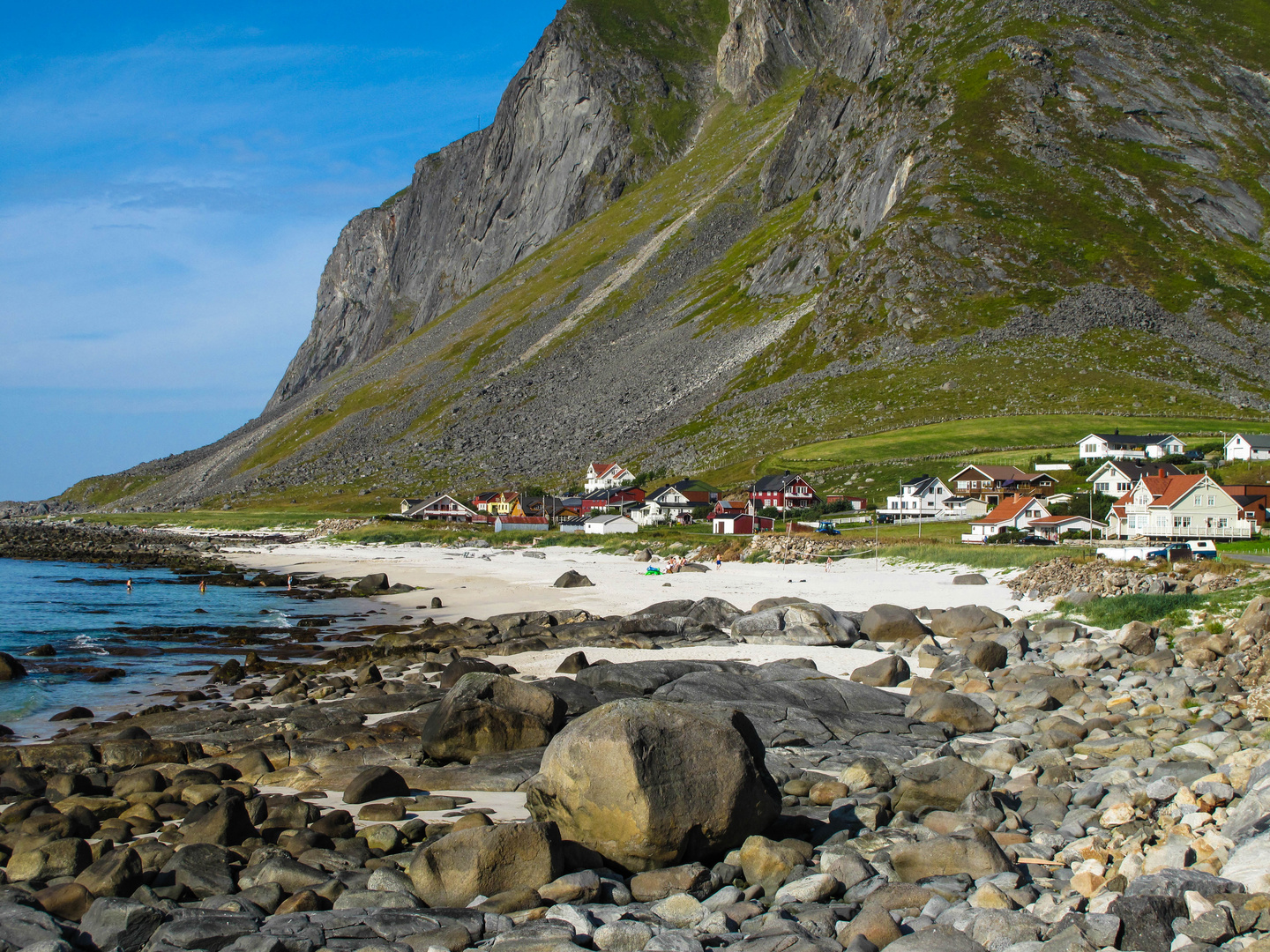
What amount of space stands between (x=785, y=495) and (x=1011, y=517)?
22481 mm

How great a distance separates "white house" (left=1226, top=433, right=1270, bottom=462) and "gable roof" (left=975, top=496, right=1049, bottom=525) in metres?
23.4

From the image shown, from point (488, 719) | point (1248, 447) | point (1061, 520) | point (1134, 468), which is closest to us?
point (488, 719)

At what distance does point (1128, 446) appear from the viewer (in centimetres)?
8581

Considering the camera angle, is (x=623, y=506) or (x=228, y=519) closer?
(x=623, y=506)

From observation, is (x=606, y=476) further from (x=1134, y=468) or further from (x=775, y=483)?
(x=1134, y=468)

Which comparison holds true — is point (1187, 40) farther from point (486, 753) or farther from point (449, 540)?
point (486, 753)

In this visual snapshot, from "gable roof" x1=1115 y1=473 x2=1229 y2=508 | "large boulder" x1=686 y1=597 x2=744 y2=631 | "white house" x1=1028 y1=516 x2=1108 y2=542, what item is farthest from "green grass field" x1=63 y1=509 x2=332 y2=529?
"gable roof" x1=1115 y1=473 x2=1229 y2=508

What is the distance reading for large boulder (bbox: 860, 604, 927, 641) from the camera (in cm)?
2938

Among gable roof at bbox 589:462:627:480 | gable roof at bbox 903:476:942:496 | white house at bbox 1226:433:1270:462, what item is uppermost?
gable roof at bbox 589:462:627:480

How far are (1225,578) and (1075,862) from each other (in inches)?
891

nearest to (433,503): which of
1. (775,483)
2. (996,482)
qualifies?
(775,483)

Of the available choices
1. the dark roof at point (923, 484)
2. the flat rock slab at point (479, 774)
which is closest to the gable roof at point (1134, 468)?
the dark roof at point (923, 484)

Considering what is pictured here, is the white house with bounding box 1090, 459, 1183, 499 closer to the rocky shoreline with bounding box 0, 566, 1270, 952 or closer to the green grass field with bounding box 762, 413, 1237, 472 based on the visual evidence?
the green grass field with bounding box 762, 413, 1237, 472

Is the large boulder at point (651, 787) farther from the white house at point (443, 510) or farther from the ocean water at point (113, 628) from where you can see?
the white house at point (443, 510)
